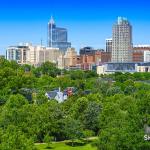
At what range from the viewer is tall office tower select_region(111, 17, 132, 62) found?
14225cm

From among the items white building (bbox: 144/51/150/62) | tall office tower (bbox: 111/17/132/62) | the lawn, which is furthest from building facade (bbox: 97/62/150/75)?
the lawn

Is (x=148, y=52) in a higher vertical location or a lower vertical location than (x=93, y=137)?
higher

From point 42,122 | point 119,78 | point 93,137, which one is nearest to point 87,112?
point 93,137

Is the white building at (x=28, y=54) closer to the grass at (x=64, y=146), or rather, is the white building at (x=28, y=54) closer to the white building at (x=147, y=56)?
the white building at (x=147, y=56)

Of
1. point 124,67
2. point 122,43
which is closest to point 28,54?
point 122,43

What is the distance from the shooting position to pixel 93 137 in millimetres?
Answer: 32844

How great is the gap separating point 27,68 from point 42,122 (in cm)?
8084

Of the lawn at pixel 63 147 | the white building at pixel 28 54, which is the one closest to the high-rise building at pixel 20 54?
the white building at pixel 28 54

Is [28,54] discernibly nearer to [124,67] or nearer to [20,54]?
[20,54]

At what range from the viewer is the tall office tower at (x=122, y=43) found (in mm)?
142250

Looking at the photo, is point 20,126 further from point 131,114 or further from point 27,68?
point 27,68

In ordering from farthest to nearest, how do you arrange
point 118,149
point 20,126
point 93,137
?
point 93,137, point 20,126, point 118,149

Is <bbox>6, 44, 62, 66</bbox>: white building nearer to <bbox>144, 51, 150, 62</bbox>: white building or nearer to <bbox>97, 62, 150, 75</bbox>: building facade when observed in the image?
<bbox>144, 51, 150, 62</bbox>: white building

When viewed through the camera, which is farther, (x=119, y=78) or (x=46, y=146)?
(x=119, y=78)
